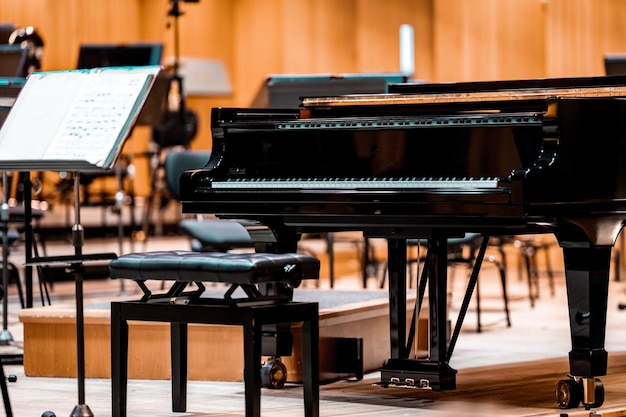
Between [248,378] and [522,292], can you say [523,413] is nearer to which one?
[248,378]

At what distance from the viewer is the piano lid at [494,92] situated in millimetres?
4059

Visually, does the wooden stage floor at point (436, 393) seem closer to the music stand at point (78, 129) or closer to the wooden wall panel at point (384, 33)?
the music stand at point (78, 129)

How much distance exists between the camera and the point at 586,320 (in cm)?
387

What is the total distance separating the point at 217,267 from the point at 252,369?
0.32m

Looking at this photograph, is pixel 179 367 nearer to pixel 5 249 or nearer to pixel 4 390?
pixel 4 390

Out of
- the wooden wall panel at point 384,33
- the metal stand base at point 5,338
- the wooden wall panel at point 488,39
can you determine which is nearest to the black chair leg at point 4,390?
the metal stand base at point 5,338

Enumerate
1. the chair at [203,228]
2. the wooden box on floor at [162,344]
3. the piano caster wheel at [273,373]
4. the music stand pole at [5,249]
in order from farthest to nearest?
the chair at [203,228]
the music stand pole at [5,249]
the wooden box on floor at [162,344]
the piano caster wheel at [273,373]

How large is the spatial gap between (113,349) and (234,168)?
0.92 metres

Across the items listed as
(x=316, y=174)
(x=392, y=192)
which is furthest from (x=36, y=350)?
(x=392, y=192)

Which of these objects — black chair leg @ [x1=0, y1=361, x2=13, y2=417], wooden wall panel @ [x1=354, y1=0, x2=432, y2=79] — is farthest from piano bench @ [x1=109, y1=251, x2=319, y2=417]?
wooden wall panel @ [x1=354, y1=0, x2=432, y2=79]

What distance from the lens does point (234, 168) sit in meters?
4.39

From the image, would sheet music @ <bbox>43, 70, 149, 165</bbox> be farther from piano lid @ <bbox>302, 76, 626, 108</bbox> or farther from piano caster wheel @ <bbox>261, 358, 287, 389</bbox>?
piano caster wheel @ <bbox>261, 358, 287, 389</bbox>

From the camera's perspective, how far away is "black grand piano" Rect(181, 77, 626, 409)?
3818mm

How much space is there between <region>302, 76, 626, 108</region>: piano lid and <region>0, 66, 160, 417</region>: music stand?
34.5 inches
